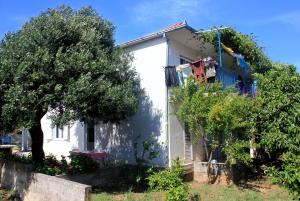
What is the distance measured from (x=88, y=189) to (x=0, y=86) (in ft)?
14.3

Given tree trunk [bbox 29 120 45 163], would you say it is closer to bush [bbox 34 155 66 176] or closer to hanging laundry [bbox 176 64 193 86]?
bush [bbox 34 155 66 176]

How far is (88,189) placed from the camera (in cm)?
965

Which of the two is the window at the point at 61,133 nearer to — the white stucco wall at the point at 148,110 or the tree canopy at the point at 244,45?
the white stucco wall at the point at 148,110

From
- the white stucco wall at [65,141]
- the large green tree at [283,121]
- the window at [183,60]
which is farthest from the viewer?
the white stucco wall at [65,141]

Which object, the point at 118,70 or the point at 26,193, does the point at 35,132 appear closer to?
the point at 26,193

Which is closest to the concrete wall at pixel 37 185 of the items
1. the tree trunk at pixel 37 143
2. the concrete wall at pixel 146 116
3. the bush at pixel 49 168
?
the bush at pixel 49 168

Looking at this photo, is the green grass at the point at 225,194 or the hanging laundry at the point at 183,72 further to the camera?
the hanging laundry at the point at 183,72

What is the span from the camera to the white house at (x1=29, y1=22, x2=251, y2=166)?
46.5 feet

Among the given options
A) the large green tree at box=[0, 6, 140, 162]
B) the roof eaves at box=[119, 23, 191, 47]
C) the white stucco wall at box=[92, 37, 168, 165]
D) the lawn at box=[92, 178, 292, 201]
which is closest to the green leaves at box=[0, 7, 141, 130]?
the large green tree at box=[0, 6, 140, 162]

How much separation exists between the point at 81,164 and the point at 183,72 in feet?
17.7

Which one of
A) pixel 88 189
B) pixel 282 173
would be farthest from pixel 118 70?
pixel 282 173

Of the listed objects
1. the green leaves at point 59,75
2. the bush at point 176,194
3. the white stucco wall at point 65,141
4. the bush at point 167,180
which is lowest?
the bush at point 176,194

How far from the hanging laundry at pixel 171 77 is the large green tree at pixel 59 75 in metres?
1.90

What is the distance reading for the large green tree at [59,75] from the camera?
10.9 metres
